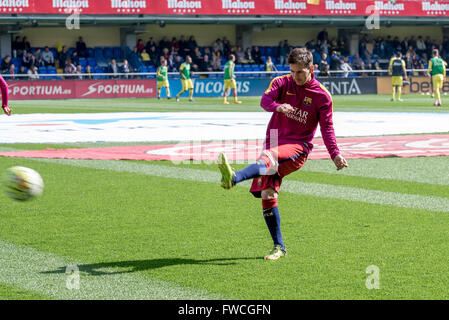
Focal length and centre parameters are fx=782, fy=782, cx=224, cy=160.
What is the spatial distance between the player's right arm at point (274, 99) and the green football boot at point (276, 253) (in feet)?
3.87

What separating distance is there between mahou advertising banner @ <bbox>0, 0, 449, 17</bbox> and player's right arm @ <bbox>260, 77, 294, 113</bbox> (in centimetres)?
4121

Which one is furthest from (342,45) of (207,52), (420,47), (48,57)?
(48,57)

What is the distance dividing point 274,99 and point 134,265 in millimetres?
1854

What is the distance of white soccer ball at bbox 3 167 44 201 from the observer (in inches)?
272

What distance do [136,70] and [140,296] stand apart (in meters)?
43.9

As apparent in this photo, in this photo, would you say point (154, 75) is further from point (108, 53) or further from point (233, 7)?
point (233, 7)

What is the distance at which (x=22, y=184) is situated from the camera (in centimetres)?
691

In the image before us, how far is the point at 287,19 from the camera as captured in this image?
2104 inches

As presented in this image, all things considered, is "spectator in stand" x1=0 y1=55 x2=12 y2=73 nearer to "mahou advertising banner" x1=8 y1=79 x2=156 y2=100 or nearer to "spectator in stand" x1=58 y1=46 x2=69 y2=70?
"mahou advertising banner" x1=8 y1=79 x2=156 y2=100

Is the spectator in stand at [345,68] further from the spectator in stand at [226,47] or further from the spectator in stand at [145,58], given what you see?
the spectator in stand at [145,58]

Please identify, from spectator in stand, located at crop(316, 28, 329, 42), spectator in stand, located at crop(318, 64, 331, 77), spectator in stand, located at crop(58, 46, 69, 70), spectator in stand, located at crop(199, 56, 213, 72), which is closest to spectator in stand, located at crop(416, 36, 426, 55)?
spectator in stand, located at crop(316, 28, 329, 42)

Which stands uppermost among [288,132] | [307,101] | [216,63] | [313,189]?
[216,63]

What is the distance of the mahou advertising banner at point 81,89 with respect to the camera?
41688 millimetres
